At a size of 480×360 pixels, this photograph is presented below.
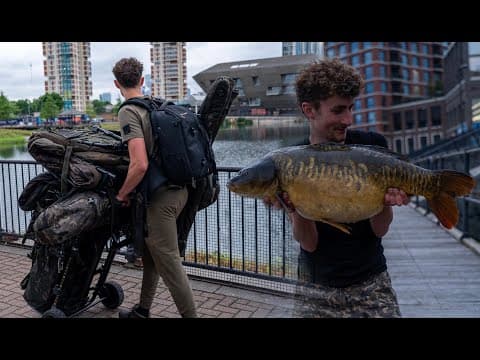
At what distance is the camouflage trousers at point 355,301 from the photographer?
1.45 m

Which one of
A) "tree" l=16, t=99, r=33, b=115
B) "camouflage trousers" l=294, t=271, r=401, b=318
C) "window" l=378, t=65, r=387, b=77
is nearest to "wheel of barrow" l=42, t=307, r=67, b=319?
"tree" l=16, t=99, r=33, b=115

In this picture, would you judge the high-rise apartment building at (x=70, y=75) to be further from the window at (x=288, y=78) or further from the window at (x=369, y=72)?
the window at (x=369, y=72)

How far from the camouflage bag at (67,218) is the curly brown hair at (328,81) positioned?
63.0 inches

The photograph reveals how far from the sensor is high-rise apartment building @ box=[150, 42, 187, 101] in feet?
11.3

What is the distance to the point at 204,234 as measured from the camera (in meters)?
4.24

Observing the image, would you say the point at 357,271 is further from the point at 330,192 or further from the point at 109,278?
the point at 109,278

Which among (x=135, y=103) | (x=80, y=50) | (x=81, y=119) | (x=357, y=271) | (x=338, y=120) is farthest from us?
(x=81, y=119)

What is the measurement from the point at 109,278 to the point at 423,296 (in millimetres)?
2697

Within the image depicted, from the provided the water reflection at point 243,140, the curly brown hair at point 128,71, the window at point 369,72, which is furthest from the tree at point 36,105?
the window at point 369,72

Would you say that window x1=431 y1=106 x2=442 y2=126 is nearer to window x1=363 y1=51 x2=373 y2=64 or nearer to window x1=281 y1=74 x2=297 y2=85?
window x1=363 y1=51 x2=373 y2=64

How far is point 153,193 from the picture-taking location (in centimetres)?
263
